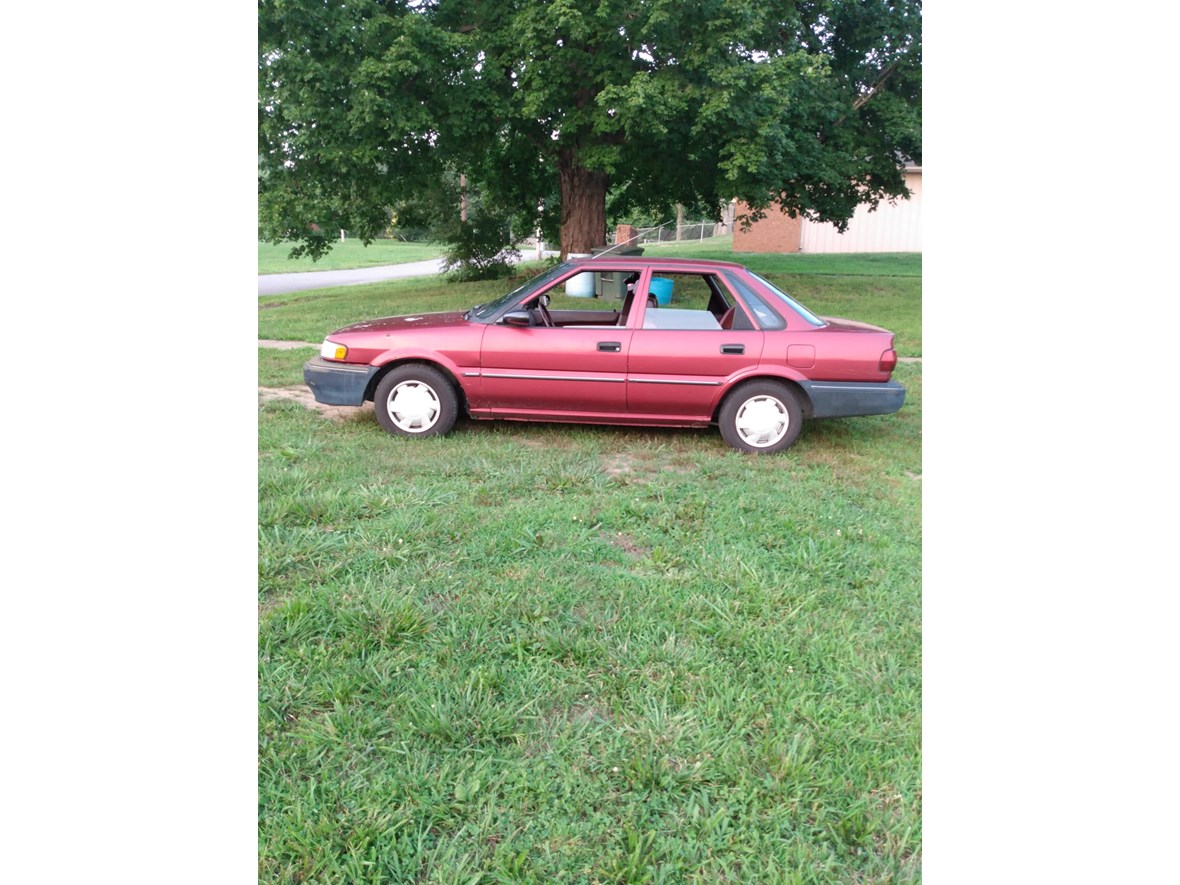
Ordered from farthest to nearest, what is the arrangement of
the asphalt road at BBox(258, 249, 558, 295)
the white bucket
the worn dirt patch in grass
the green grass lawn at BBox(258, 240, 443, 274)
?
the asphalt road at BBox(258, 249, 558, 295)
the green grass lawn at BBox(258, 240, 443, 274)
the worn dirt patch in grass
the white bucket

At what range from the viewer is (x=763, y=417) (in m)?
4.47

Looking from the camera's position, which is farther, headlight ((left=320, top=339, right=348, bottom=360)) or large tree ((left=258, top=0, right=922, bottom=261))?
large tree ((left=258, top=0, right=922, bottom=261))

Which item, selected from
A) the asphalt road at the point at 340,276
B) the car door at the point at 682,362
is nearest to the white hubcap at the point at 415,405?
the car door at the point at 682,362

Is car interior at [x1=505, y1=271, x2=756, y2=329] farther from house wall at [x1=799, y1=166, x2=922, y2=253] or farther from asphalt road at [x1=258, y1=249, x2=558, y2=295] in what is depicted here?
asphalt road at [x1=258, y1=249, x2=558, y2=295]

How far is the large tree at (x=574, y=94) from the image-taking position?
23.5 ft

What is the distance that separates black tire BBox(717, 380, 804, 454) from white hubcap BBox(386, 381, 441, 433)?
1.58m

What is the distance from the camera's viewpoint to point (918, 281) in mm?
3350

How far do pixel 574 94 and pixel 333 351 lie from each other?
177 inches

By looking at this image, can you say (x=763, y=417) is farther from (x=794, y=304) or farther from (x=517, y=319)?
(x=517, y=319)

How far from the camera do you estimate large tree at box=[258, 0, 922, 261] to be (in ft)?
23.5

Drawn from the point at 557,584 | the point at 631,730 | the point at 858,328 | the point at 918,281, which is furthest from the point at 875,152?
the point at 631,730

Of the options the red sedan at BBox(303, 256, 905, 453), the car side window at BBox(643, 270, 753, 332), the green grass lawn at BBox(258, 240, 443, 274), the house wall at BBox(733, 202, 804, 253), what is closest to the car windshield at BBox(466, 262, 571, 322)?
the red sedan at BBox(303, 256, 905, 453)

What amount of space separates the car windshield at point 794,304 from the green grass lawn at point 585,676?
0.73 meters

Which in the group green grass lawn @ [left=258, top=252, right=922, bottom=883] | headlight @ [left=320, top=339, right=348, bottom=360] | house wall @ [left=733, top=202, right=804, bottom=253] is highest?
house wall @ [left=733, top=202, right=804, bottom=253]
